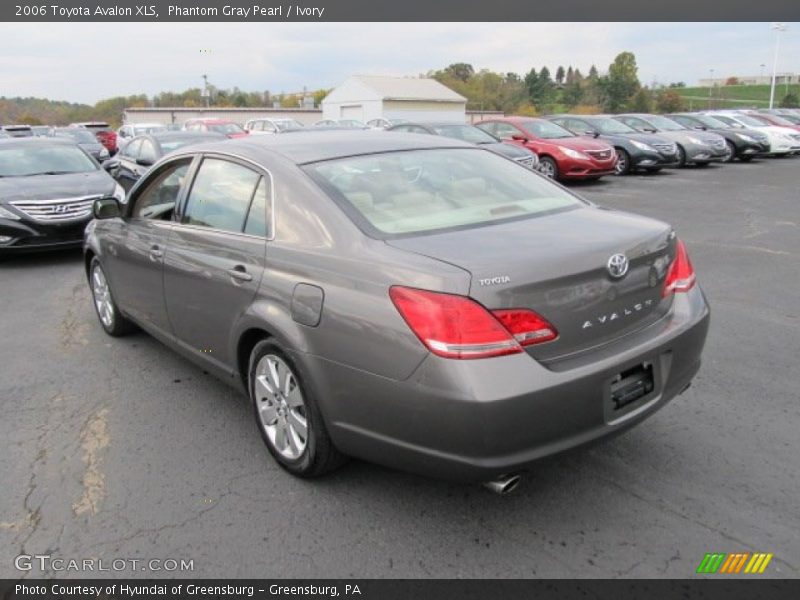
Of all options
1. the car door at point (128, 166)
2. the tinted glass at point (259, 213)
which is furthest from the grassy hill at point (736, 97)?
the tinted glass at point (259, 213)

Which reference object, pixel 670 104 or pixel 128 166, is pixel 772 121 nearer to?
pixel 128 166

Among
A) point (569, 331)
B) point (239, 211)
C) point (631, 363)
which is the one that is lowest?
point (631, 363)

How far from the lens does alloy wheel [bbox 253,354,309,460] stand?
10.3ft

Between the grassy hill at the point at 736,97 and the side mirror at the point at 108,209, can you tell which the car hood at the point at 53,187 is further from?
the grassy hill at the point at 736,97

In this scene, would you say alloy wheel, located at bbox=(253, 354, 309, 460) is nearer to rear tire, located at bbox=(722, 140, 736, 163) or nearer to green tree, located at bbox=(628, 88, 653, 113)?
rear tire, located at bbox=(722, 140, 736, 163)

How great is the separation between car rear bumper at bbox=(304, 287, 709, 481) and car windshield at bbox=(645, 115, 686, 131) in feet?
63.5

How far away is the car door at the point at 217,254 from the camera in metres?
3.39

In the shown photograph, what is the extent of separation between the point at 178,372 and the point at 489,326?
296 cm

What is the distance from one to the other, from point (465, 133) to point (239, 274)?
1273cm

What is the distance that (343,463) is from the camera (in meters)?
3.16

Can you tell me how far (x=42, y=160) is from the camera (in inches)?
382

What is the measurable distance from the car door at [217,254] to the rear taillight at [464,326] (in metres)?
1.07
